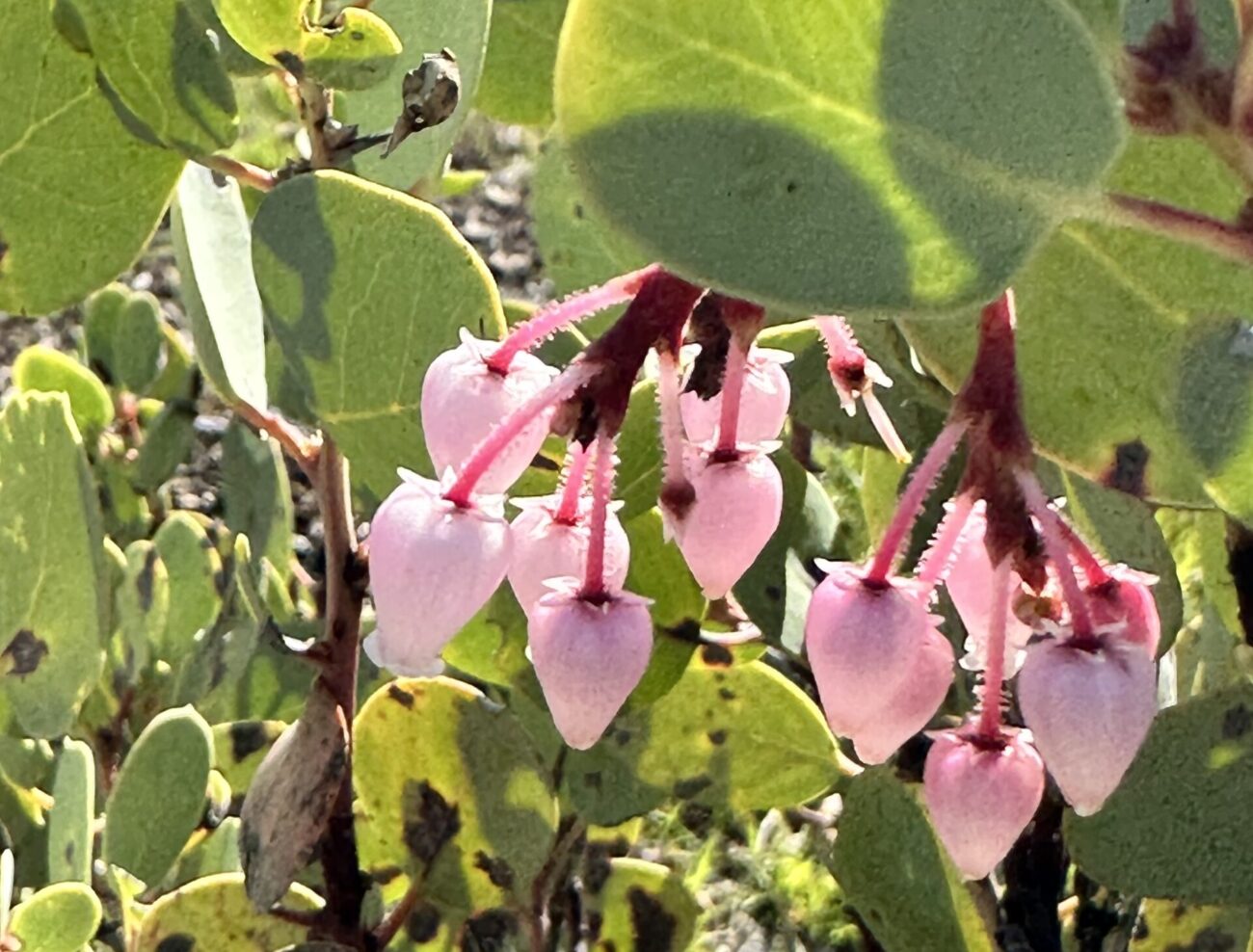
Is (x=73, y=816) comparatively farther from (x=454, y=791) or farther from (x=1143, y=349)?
(x=1143, y=349)

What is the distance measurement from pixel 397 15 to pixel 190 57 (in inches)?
5.2

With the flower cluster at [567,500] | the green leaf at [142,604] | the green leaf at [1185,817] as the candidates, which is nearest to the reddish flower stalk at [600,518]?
the flower cluster at [567,500]

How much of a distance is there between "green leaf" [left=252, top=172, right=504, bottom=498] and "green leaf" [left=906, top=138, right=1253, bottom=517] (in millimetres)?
268

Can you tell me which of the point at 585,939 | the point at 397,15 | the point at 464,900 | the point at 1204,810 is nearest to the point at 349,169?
the point at 397,15

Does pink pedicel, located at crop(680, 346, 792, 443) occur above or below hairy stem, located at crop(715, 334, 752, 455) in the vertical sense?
below

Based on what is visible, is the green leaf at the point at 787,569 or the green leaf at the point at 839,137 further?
the green leaf at the point at 787,569

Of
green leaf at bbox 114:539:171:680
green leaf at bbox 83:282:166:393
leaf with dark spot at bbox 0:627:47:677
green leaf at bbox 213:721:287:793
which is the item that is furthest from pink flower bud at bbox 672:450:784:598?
green leaf at bbox 83:282:166:393

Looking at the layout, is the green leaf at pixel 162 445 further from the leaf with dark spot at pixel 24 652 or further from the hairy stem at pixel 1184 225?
the hairy stem at pixel 1184 225

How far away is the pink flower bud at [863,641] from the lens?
78 cm

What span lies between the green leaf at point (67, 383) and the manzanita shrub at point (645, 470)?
0.01 metres

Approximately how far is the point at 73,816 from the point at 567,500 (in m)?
0.71

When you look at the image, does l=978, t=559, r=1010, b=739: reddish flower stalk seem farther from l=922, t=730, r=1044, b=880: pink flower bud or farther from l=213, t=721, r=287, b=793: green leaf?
l=213, t=721, r=287, b=793: green leaf

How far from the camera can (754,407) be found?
3.12 feet

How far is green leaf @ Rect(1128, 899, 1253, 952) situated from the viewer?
131 cm
